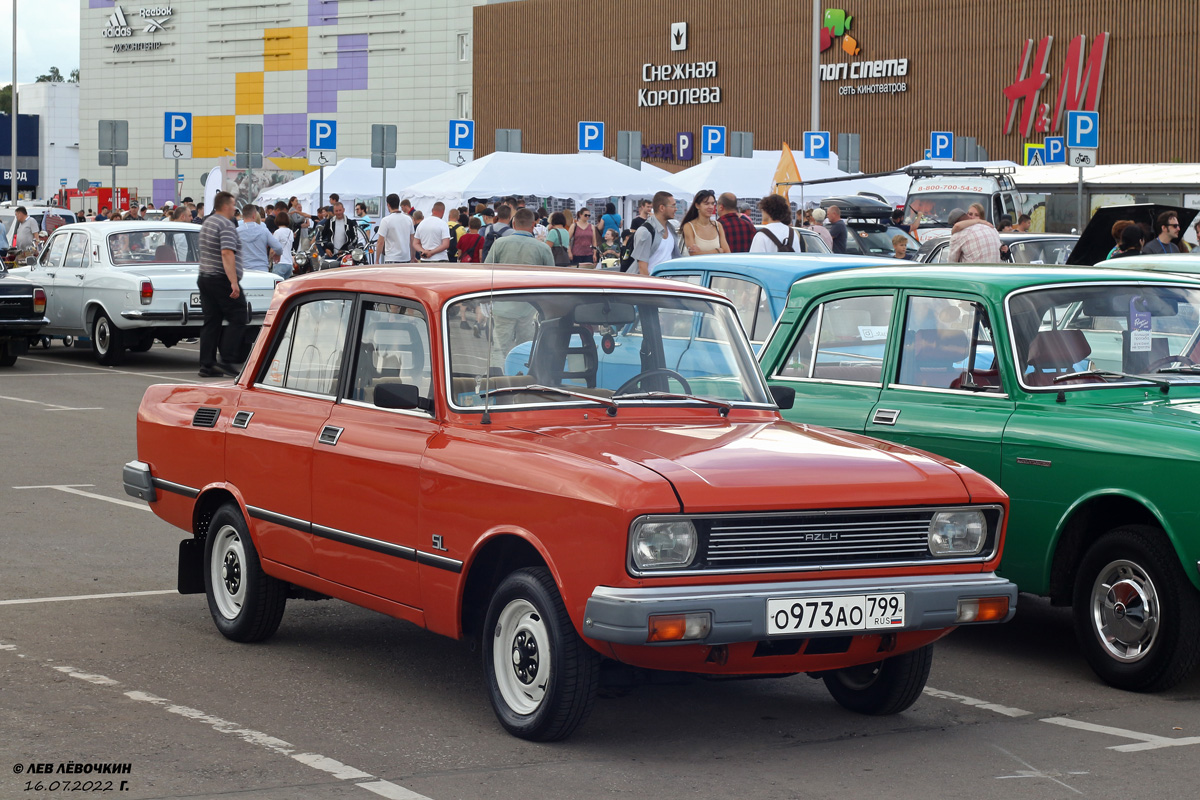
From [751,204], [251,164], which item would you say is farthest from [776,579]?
[751,204]

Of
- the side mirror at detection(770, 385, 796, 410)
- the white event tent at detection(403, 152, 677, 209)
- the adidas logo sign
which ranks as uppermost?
the adidas logo sign

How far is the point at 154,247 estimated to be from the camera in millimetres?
21047

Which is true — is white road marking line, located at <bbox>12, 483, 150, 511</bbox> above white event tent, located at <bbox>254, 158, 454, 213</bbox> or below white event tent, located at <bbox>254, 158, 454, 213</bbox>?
below

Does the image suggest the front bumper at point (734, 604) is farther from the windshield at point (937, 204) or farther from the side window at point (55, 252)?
the windshield at point (937, 204)

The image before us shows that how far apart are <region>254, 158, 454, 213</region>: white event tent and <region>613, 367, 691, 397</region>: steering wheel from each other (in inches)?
1486

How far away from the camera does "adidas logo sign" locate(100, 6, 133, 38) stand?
Answer: 10806 cm

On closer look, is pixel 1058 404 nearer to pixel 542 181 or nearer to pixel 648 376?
pixel 648 376

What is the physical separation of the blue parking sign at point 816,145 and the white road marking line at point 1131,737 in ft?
118

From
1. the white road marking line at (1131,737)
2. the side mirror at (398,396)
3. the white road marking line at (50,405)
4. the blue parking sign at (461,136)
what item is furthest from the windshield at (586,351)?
the blue parking sign at (461,136)

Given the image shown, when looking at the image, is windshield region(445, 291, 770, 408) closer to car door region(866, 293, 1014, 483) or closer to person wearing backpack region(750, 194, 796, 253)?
car door region(866, 293, 1014, 483)

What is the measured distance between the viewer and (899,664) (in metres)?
5.98

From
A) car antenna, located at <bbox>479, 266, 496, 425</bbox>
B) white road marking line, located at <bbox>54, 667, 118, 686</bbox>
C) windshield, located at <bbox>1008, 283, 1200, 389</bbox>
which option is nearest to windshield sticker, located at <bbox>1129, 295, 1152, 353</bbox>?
windshield, located at <bbox>1008, 283, 1200, 389</bbox>

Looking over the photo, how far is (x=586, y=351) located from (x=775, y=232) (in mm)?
10205

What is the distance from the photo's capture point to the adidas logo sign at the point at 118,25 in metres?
108
